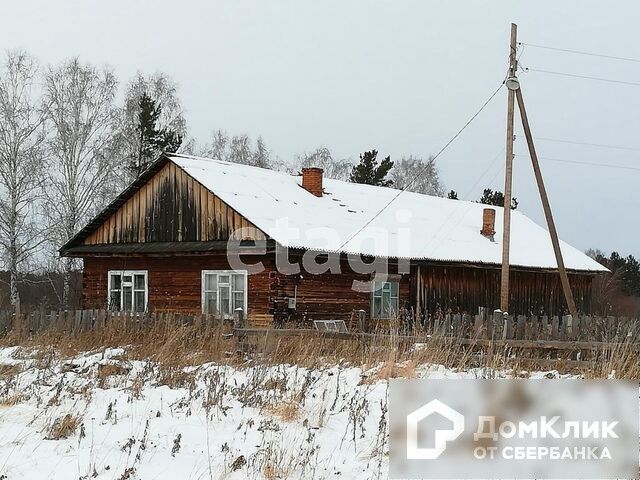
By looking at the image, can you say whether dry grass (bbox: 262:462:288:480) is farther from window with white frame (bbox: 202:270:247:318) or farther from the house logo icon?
window with white frame (bbox: 202:270:247:318)

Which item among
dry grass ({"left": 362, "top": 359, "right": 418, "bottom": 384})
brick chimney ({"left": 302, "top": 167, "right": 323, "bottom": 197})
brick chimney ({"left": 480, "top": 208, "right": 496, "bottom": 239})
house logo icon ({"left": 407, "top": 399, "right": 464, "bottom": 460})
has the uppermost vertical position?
brick chimney ({"left": 302, "top": 167, "right": 323, "bottom": 197})

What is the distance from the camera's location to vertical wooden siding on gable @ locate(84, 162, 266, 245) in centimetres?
1897

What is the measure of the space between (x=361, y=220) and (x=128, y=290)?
7.14 metres

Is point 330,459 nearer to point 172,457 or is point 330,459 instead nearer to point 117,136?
point 172,457

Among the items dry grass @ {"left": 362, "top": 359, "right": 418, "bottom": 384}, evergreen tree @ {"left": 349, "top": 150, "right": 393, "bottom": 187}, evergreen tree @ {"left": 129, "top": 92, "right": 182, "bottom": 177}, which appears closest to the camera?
dry grass @ {"left": 362, "top": 359, "right": 418, "bottom": 384}

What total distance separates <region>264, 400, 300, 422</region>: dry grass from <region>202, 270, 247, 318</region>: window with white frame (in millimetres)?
10749

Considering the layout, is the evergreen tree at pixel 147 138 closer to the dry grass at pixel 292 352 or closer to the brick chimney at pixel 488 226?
the brick chimney at pixel 488 226

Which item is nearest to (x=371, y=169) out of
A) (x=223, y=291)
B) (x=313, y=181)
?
(x=313, y=181)

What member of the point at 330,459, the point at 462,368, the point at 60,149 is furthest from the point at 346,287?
the point at 60,149

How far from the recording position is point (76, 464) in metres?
6.23

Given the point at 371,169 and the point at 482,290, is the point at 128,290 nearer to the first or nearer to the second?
the point at 482,290

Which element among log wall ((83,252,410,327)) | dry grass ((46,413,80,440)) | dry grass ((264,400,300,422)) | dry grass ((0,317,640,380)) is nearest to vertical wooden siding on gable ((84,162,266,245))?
log wall ((83,252,410,327))

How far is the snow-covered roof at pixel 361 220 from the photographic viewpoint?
19281mm

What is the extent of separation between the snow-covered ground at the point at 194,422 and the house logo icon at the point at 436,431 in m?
0.34
